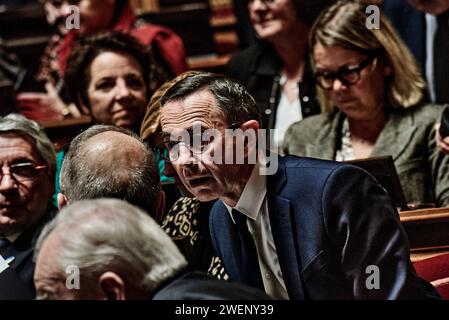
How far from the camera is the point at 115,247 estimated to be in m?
1.39

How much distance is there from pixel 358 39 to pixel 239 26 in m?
1.20

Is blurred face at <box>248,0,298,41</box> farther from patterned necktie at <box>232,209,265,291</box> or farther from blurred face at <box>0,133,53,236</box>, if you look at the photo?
patterned necktie at <box>232,209,265,291</box>

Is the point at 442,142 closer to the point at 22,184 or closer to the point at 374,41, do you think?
the point at 374,41

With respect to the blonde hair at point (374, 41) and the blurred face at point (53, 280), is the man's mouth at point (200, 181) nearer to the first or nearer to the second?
the blurred face at point (53, 280)

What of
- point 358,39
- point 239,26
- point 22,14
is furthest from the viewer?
point 22,14

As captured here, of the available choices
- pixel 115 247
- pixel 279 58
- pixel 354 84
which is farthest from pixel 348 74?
pixel 115 247

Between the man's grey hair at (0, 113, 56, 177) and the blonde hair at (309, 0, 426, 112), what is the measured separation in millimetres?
851

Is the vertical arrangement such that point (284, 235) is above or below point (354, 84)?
below

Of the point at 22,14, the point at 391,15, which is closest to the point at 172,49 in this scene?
the point at 391,15

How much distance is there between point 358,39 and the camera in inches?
95.0

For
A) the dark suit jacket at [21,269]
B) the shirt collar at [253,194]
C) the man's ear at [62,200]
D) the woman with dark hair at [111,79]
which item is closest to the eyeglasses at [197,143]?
the shirt collar at [253,194]

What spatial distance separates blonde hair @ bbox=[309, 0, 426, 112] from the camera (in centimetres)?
242

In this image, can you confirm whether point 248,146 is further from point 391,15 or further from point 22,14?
point 22,14

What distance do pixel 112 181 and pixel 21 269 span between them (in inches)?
12.3
